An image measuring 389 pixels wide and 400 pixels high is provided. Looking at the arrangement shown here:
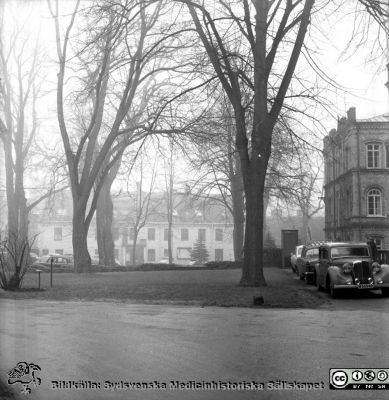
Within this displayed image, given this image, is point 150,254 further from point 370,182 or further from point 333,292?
point 333,292

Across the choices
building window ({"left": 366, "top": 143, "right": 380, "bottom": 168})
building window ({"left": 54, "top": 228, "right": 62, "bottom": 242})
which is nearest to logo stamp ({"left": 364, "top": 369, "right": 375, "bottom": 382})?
building window ({"left": 366, "top": 143, "right": 380, "bottom": 168})

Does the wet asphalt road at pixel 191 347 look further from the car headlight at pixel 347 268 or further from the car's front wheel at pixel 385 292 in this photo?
the car's front wheel at pixel 385 292

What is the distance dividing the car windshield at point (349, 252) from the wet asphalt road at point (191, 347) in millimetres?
5419

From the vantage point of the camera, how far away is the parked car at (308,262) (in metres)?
22.7

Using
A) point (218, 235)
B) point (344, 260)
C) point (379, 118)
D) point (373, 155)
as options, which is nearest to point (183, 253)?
point (218, 235)

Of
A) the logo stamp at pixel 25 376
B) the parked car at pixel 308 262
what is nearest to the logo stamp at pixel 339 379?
the logo stamp at pixel 25 376

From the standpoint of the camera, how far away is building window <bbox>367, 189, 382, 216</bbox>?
48.4 m

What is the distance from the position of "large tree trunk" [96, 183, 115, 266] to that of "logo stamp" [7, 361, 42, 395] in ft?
116

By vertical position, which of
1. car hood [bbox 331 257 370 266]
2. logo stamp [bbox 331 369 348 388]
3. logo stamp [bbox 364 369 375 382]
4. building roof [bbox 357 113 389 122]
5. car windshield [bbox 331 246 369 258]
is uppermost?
building roof [bbox 357 113 389 122]

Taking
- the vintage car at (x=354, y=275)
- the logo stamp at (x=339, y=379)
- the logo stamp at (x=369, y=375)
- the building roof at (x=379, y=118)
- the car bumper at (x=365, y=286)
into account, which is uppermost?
the building roof at (x=379, y=118)

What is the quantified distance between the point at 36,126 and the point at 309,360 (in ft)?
123

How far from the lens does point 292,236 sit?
36094 mm

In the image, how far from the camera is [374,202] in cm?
4859

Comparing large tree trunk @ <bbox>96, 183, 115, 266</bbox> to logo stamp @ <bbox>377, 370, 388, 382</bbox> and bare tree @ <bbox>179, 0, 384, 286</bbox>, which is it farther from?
logo stamp @ <bbox>377, 370, 388, 382</bbox>
